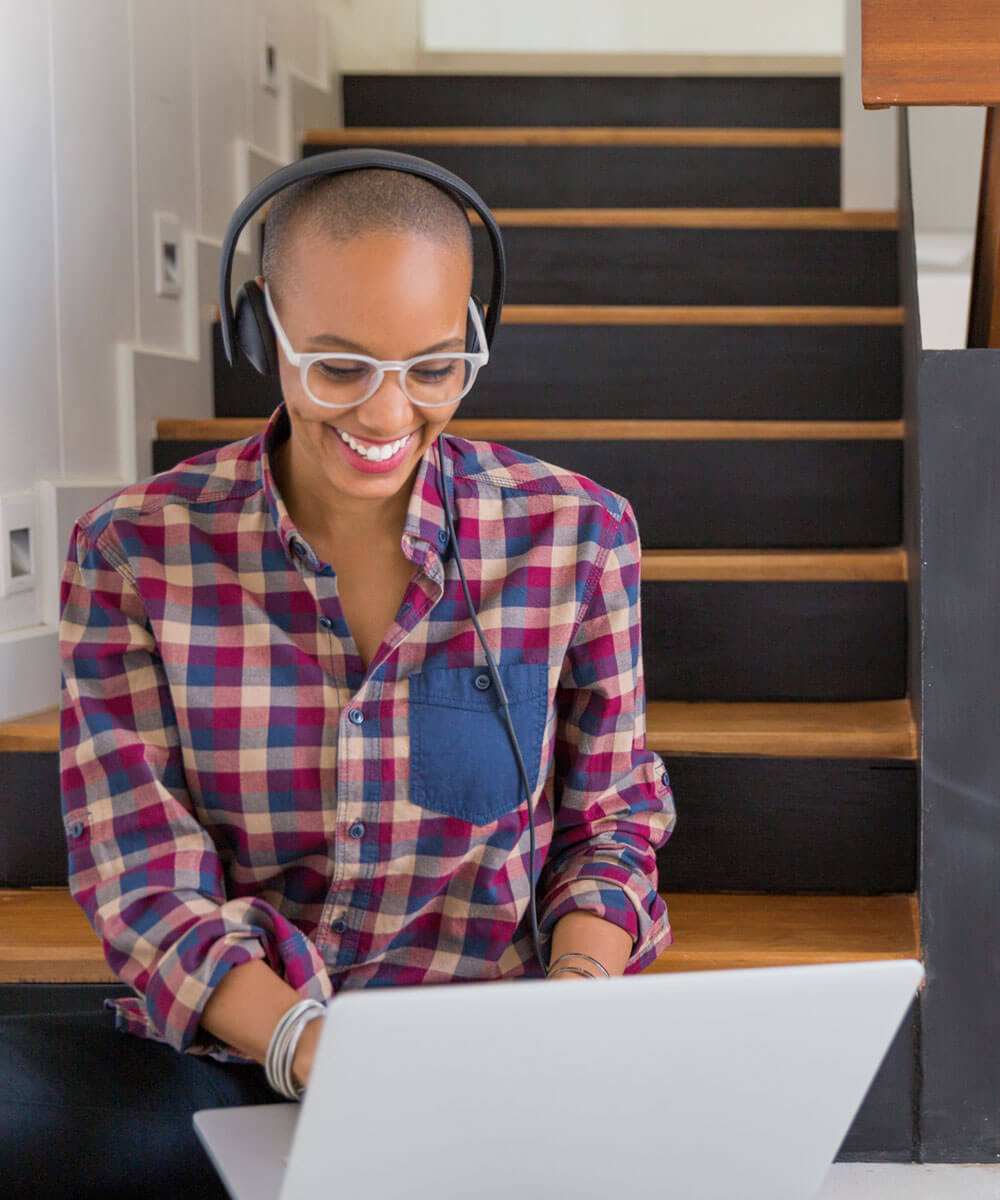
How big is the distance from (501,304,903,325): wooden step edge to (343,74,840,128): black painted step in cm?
109

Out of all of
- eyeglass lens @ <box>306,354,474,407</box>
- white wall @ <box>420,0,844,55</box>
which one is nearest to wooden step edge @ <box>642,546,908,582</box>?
eyeglass lens @ <box>306,354,474,407</box>

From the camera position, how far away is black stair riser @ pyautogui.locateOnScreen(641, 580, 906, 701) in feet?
5.70

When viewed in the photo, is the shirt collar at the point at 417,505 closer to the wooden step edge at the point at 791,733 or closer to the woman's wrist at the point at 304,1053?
the woman's wrist at the point at 304,1053

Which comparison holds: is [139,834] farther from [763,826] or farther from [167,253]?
[167,253]

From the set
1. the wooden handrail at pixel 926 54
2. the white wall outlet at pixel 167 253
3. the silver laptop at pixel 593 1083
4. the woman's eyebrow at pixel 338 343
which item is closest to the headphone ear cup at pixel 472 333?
the woman's eyebrow at pixel 338 343

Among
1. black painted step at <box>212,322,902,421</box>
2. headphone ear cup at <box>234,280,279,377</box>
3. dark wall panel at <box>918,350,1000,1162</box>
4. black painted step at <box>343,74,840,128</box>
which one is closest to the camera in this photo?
headphone ear cup at <box>234,280,279,377</box>

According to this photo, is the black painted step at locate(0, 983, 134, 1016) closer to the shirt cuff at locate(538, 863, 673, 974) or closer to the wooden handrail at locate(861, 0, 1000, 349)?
the shirt cuff at locate(538, 863, 673, 974)

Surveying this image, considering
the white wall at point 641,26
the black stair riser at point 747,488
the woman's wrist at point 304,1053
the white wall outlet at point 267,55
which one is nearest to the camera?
the woman's wrist at point 304,1053

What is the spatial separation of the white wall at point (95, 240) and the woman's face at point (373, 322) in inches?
30.8

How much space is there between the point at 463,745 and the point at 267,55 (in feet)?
6.84

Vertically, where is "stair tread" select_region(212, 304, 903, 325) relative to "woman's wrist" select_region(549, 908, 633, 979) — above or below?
above

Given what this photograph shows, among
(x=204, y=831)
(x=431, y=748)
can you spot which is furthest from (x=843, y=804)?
(x=204, y=831)

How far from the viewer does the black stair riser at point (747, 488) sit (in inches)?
75.0

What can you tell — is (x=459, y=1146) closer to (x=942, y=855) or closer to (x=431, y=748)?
(x=431, y=748)
